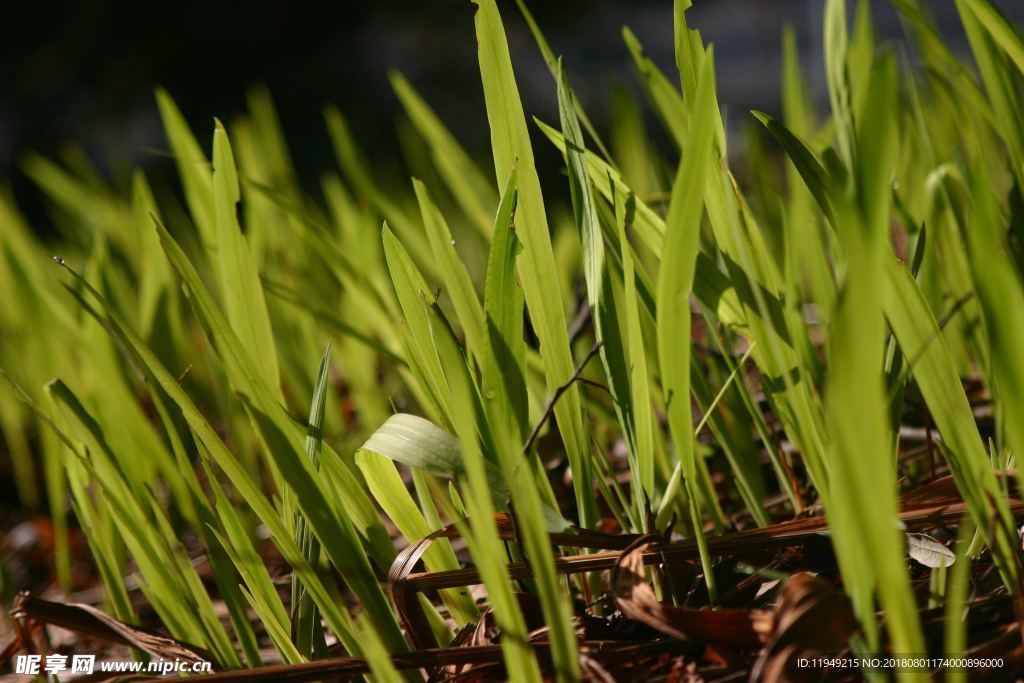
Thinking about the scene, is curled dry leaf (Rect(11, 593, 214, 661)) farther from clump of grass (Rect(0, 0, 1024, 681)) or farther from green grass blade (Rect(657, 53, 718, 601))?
green grass blade (Rect(657, 53, 718, 601))

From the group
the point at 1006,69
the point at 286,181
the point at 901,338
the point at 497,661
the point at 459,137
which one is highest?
the point at 459,137

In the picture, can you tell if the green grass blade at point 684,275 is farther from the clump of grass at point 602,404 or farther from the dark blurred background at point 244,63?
the dark blurred background at point 244,63

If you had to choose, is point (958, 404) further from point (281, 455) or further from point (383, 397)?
point (383, 397)

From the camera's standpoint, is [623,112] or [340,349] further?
[623,112]

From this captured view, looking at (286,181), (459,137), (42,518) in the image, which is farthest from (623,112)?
(459,137)

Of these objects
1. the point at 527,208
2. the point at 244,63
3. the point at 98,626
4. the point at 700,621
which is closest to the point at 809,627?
the point at 700,621

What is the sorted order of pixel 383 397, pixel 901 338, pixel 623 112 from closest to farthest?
pixel 901 338 < pixel 383 397 < pixel 623 112
